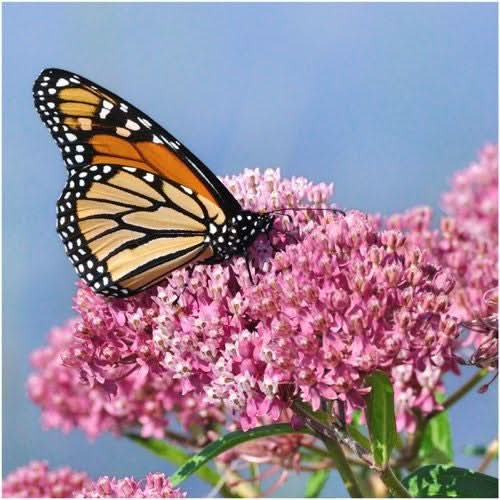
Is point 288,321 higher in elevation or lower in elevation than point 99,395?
lower

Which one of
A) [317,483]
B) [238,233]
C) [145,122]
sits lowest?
[317,483]

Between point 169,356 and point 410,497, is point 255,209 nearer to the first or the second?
point 169,356

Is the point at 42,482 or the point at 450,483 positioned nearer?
the point at 450,483

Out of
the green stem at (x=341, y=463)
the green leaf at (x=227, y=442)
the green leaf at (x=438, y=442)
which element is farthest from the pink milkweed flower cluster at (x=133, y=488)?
the green leaf at (x=438, y=442)

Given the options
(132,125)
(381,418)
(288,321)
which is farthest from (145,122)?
(381,418)

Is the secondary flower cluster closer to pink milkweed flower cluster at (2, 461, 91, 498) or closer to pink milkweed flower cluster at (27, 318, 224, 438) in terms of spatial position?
pink milkweed flower cluster at (2, 461, 91, 498)

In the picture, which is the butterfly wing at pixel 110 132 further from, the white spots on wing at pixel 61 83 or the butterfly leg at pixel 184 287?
the butterfly leg at pixel 184 287

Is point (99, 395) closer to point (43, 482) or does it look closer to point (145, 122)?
point (43, 482)

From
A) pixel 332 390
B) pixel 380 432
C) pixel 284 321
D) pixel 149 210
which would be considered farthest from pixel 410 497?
pixel 149 210
